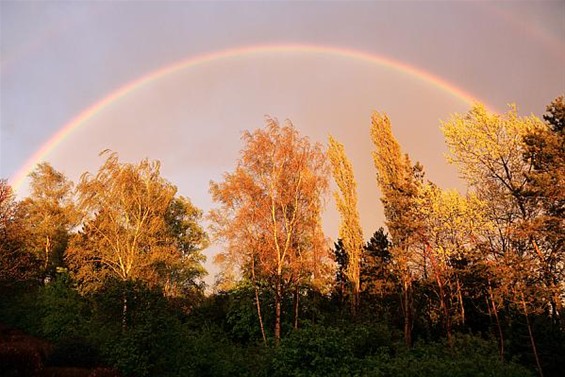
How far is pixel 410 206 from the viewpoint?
25078 millimetres

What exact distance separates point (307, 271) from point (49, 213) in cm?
3043

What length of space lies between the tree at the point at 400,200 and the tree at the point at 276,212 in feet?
17.3

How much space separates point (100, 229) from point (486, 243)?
74.6ft

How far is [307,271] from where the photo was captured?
23641 mm

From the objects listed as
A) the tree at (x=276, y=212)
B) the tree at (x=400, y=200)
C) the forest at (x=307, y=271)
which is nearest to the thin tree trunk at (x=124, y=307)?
the forest at (x=307, y=271)

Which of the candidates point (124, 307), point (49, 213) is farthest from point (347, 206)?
point (49, 213)

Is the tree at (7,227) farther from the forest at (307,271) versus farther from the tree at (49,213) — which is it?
the tree at (49,213)

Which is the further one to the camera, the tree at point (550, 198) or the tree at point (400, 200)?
the tree at point (400, 200)

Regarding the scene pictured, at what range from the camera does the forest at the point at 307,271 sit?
12531 millimetres

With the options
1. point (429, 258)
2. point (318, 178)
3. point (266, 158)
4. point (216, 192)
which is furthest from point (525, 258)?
point (216, 192)

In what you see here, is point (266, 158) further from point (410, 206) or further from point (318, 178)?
point (410, 206)

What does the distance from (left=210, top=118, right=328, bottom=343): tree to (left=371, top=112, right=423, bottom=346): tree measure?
5276mm

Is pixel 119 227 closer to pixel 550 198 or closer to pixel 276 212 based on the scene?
pixel 276 212

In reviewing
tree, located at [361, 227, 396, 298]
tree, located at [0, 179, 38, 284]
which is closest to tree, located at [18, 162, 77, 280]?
tree, located at [0, 179, 38, 284]
